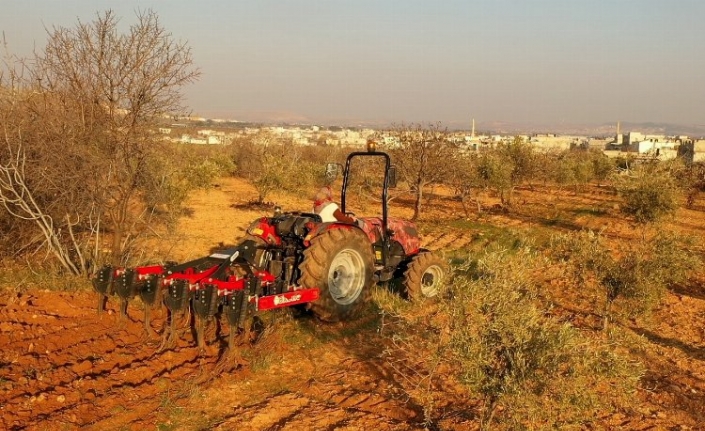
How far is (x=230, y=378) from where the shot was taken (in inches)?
205

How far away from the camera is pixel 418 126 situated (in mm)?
18188

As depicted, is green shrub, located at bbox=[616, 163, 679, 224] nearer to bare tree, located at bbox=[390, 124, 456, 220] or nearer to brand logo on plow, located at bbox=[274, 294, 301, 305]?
bare tree, located at bbox=[390, 124, 456, 220]

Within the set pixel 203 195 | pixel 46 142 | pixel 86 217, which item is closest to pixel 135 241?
pixel 86 217

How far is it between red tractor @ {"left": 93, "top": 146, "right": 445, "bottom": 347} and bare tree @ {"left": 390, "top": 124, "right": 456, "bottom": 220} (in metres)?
10.2

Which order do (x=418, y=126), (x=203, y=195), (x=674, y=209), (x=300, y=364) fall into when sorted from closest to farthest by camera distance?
(x=300, y=364) < (x=674, y=209) < (x=418, y=126) < (x=203, y=195)

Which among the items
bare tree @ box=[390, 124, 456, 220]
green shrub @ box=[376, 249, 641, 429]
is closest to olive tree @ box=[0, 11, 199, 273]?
green shrub @ box=[376, 249, 641, 429]

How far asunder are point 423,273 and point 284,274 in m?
2.10

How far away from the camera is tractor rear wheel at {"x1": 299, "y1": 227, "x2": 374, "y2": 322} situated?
6.23 m

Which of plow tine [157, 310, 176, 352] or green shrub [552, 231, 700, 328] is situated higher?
green shrub [552, 231, 700, 328]

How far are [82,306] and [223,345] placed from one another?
2031 millimetres

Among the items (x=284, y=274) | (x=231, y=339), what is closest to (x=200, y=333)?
(x=231, y=339)

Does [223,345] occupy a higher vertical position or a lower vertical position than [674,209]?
lower

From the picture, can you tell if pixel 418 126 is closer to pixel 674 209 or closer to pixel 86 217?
pixel 674 209

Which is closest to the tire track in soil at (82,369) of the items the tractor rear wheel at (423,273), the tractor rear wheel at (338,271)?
the tractor rear wheel at (338,271)
